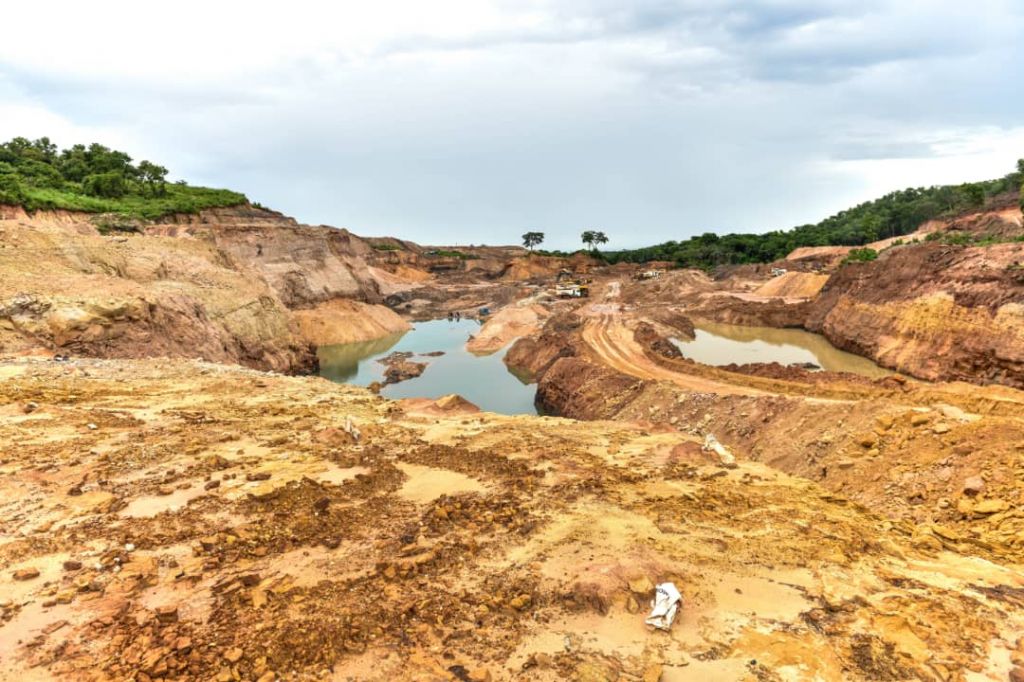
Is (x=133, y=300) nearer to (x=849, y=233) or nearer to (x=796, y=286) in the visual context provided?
(x=796, y=286)

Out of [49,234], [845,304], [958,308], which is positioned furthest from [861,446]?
[49,234]

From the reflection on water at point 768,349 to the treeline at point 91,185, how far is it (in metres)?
45.1

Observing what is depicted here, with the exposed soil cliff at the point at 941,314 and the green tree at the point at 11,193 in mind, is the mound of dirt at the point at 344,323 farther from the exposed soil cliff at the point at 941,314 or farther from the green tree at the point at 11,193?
the exposed soil cliff at the point at 941,314

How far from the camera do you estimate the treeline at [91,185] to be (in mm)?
34156

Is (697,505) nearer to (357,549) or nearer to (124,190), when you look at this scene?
(357,549)

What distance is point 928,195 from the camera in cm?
8756

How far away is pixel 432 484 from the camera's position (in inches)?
331

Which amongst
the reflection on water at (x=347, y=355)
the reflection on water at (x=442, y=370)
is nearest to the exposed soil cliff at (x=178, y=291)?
the reflection on water at (x=347, y=355)

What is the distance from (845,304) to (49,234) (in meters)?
49.3

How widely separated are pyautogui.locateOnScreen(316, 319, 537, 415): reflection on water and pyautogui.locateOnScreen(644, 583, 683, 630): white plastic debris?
62.1ft

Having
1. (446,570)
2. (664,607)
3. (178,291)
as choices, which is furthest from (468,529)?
(178,291)

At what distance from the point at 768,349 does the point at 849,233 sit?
6233 cm

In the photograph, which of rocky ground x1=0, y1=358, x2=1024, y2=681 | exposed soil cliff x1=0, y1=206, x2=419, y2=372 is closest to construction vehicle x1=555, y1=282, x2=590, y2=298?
exposed soil cliff x1=0, y1=206, x2=419, y2=372

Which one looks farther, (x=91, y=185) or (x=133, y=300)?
(x=91, y=185)
